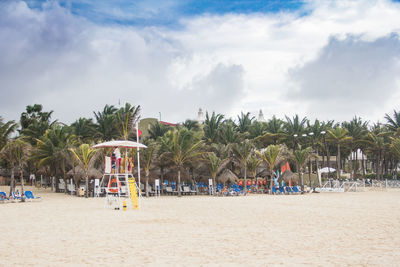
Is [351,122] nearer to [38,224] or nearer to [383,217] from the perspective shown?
[383,217]

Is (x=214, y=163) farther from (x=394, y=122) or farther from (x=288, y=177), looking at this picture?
(x=394, y=122)

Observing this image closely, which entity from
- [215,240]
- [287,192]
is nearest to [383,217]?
[215,240]

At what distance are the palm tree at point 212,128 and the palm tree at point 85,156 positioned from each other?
14899mm

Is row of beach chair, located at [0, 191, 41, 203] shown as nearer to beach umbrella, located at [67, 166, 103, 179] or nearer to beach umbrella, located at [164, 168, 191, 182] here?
beach umbrella, located at [67, 166, 103, 179]

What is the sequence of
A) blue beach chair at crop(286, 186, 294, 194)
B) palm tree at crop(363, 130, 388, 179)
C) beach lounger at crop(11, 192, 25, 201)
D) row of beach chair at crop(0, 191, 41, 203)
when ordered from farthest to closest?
palm tree at crop(363, 130, 388, 179) < blue beach chair at crop(286, 186, 294, 194) < beach lounger at crop(11, 192, 25, 201) < row of beach chair at crop(0, 191, 41, 203)

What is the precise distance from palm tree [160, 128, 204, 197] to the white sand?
14.9m

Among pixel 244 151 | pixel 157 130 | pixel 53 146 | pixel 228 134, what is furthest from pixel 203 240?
pixel 157 130

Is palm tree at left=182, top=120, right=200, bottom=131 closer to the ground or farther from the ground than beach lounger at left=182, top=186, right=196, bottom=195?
farther from the ground

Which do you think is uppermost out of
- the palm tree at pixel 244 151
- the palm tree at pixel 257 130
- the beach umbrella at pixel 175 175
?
the palm tree at pixel 257 130

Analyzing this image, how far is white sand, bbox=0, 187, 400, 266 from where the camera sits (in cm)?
776

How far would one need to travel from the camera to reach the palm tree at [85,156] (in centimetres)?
2794

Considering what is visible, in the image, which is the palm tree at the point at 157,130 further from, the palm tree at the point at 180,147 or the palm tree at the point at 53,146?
the palm tree at the point at 180,147

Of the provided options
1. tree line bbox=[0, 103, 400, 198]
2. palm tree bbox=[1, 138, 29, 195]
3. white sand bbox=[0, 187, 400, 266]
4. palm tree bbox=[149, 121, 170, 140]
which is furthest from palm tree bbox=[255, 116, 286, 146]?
white sand bbox=[0, 187, 400, 266]

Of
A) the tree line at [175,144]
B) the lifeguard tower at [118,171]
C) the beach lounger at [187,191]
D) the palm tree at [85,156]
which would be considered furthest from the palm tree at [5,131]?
the beach lounger at [187,191]
